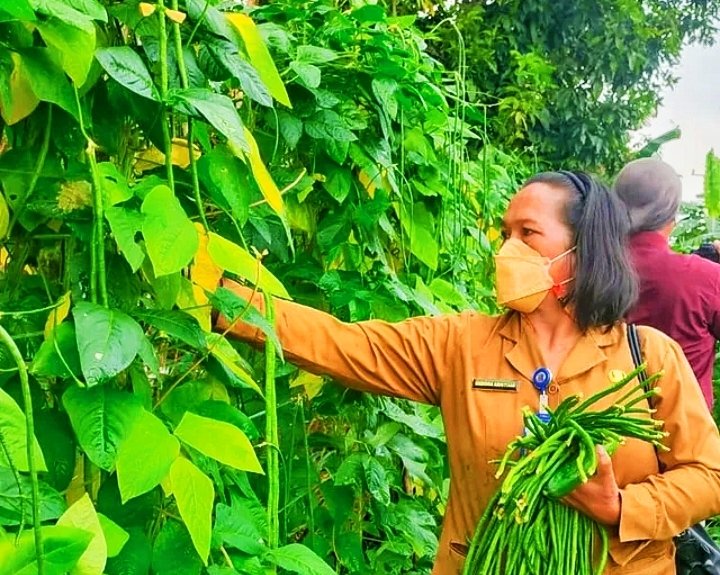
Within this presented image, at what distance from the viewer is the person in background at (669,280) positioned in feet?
6.45

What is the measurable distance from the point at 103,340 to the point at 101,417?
2.1 inches

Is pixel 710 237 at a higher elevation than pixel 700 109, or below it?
below

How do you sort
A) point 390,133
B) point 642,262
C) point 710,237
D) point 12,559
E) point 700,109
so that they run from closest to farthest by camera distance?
point 12,559 → point 390,133 → point 642,262 → point 710,237 → point 700,109

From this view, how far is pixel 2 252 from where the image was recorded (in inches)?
33.3

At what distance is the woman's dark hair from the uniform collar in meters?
0.02

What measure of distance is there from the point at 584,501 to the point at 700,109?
8165mm

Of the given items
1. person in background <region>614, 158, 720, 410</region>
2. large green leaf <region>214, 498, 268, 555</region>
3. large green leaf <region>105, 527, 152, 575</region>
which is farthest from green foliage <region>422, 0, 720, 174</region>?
large green leaf <region>105, 527, 152, 575</region>

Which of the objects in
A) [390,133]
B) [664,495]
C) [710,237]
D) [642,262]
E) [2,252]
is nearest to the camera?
[2,252]

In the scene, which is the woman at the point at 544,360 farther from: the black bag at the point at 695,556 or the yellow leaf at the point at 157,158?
the yellow leaf at the point at 157,158

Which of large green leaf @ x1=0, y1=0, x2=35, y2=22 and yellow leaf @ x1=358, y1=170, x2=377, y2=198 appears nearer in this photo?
large green leaf @ x1=0, y1=0, x2=35, y2=22

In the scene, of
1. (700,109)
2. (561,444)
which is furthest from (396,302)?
(700,109)

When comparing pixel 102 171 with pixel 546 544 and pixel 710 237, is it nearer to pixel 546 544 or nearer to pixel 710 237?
pixel 546 544

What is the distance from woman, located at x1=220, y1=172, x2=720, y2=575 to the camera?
116cm

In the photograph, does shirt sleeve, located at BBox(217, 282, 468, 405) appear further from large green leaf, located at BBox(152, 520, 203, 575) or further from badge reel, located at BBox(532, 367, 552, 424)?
large green leaf, located at BBox(152, 520, 203, 575)
